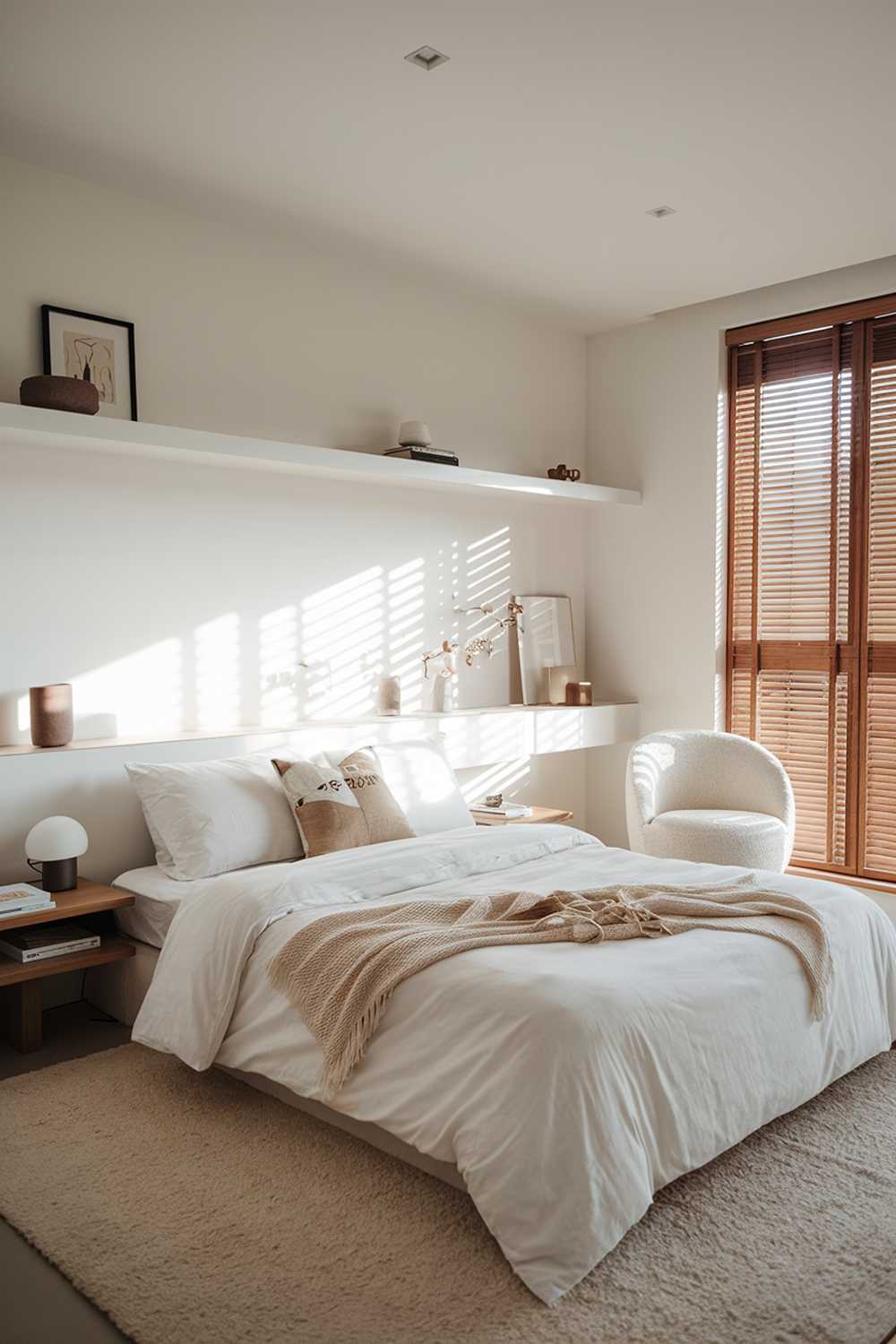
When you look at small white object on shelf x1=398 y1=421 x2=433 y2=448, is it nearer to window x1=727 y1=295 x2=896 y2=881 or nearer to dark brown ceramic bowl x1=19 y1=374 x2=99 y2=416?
dark brown ceramic bowl x1=19 y1=374 x2=99 y2=416

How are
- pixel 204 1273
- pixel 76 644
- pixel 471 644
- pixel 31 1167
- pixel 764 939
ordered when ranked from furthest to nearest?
pixel 471 644
pixel 76 644
pixel 764 939
pixel 31 1167
pixel 204 1273

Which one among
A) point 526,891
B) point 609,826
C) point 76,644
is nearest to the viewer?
point 526,891

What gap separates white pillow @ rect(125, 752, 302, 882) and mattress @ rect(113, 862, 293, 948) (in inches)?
2.3

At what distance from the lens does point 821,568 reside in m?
5.05

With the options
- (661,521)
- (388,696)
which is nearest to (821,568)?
(661,521)

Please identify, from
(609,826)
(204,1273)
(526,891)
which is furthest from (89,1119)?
(609,826)

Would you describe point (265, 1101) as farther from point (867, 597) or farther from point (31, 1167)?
point (867, 597)

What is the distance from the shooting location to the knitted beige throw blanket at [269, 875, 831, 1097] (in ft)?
8.32

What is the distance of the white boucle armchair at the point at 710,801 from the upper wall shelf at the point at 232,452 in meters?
1.40

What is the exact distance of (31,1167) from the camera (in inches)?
102

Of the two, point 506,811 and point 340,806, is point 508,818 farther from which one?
point 340,806

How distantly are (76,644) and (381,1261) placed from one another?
239 centimetres

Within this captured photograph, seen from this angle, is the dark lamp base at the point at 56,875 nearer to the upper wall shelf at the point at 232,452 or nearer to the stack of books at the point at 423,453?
the upper wall shelf at the point at 232,452

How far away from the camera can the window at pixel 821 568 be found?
191 inches
